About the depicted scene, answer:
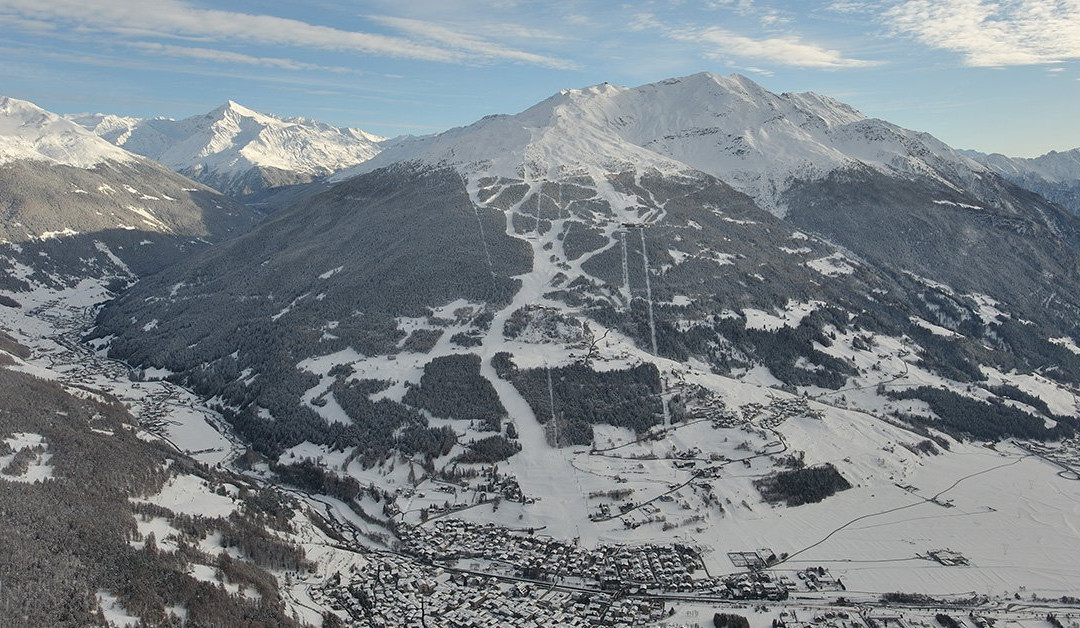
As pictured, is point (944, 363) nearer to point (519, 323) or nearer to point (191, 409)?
point (519, 323)

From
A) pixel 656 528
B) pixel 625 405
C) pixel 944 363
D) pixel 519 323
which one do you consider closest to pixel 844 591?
pixel 656 528

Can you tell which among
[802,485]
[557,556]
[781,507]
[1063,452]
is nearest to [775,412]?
[802,485]

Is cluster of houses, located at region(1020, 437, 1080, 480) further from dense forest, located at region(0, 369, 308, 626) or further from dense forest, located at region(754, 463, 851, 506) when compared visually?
dense forest, located at region(0, 369, 308, 626)

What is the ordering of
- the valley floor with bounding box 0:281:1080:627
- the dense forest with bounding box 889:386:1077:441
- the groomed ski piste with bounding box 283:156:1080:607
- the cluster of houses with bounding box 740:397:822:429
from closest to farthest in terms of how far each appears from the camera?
the valley floor with bounding box 0:281:1080:627 → the groomed ski piste with bounding box 283:156:1080:607 → the cluster of houses with bounding box 740:397:822:429 → the dense forest with bounding box 889:386:1077:441

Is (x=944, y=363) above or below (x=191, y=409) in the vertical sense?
above

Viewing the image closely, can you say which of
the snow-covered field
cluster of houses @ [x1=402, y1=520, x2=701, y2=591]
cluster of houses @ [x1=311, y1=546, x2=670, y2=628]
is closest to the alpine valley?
cluster of houses @ [x1=311, y1=546, x2=670, y2=628]

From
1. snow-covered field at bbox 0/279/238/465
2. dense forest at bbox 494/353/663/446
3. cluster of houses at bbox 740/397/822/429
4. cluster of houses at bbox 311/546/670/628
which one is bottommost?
snow-covered field at bbox 0/279/238/465

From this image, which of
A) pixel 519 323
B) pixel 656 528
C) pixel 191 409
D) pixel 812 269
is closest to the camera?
pixel 656 528

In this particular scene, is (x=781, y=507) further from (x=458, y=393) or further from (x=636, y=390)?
(x=458, y=393)

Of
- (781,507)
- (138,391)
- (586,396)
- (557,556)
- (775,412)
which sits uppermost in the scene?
(775,412)

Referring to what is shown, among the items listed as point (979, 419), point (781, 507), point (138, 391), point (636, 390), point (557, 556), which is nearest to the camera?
point (557, 556)

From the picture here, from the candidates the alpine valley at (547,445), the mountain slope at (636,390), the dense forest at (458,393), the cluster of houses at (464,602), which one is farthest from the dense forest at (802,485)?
the dense forest at (458,393)
